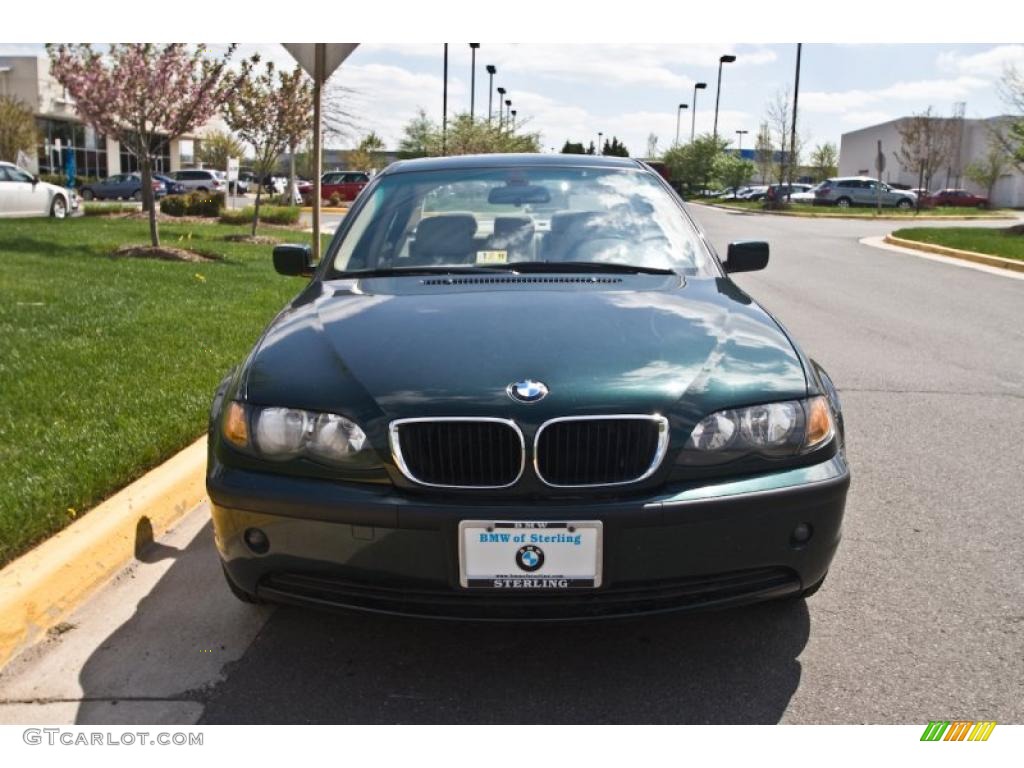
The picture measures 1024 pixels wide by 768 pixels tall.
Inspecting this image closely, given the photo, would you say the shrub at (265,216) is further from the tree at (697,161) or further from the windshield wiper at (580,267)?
the tree at (697,161)

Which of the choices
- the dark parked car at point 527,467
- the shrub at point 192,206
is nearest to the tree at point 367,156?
the shrub at point 192,206

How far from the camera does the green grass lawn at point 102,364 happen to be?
413 centimetres

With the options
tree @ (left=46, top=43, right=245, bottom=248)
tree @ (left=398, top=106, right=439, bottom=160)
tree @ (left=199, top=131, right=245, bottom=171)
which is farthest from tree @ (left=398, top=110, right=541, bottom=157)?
tree @ (left=199, top=131, right=245, bottom=171)

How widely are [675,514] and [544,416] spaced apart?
0.42 metres

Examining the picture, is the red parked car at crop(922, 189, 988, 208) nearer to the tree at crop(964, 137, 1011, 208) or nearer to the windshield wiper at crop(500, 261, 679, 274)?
the tree at crop(964, 137, 1011, 208)

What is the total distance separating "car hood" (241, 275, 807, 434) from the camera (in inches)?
107

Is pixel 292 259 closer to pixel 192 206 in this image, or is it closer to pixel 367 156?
pixel 192 206

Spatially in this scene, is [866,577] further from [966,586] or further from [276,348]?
[276,348]

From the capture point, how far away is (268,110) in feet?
65.4

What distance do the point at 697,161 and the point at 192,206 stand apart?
160 ft

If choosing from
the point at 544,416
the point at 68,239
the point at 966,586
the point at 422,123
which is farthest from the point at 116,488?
the point at 422,123

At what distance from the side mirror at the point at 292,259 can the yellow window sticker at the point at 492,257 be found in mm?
847

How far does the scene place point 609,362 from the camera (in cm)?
283

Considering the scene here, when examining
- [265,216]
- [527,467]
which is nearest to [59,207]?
[265,216]
